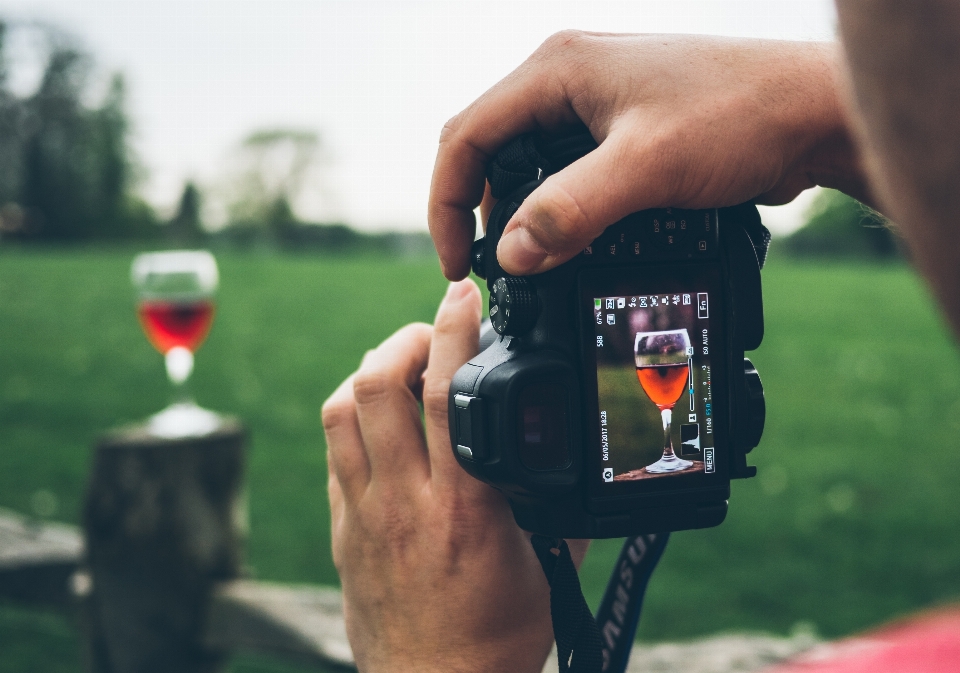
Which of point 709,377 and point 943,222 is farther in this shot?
point 709,377

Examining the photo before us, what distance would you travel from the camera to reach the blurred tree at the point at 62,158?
1609 inches

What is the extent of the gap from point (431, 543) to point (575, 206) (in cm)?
37

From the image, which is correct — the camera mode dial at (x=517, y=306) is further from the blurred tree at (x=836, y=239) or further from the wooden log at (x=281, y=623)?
the blurred tree at (x=836, y=239)

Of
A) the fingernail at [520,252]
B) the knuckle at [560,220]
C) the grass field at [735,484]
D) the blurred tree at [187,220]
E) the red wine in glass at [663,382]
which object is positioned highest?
the blurred tree at [187,220]

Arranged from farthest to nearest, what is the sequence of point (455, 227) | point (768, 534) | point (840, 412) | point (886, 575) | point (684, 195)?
point (840, 412), point (768, 534), point (886, 575), point (455, 227), point (684, 195)

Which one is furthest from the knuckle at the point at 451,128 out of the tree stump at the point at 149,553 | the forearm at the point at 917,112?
the tree stump at the point at 149,553

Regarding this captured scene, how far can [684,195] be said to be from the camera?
35.7 inches

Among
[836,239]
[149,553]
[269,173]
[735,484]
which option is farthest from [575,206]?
[269,173]

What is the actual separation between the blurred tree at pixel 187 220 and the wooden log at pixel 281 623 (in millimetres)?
43152

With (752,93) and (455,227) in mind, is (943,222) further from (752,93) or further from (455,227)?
(455,227)

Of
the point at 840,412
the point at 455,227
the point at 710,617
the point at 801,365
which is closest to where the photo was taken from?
the point at 455,227

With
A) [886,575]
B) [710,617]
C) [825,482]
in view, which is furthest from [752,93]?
[825,482]

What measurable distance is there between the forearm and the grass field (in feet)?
4.43

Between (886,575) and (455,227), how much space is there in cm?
335
